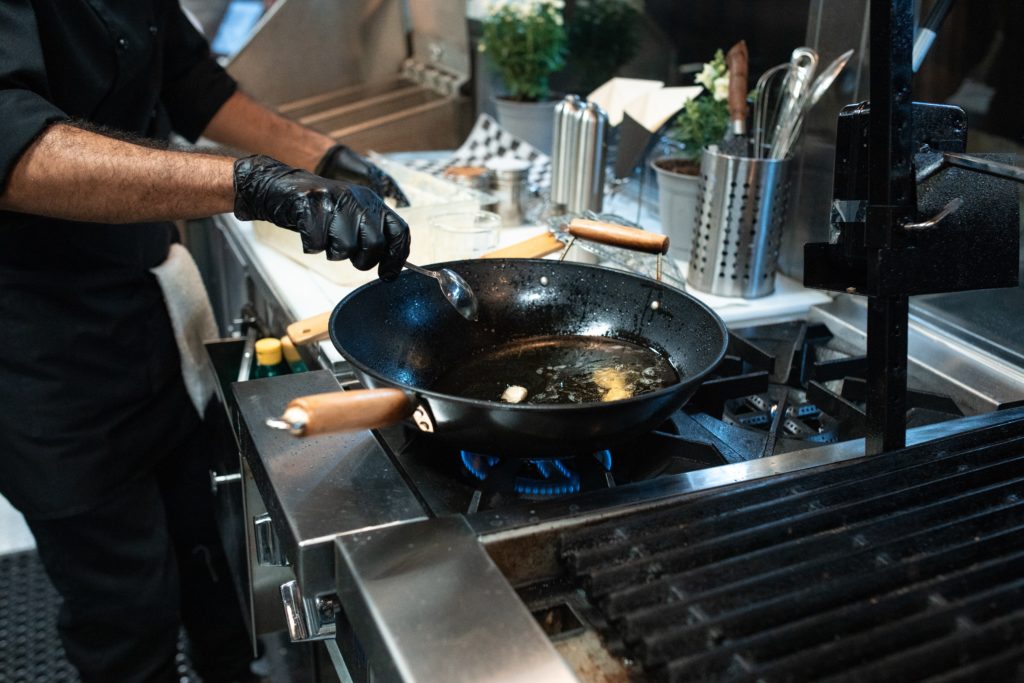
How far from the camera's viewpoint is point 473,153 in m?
2.27

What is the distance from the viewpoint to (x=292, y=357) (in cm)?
152

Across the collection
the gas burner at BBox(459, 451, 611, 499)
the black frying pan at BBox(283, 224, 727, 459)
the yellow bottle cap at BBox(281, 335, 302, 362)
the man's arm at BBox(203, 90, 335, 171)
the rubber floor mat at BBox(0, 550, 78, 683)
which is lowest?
the rubber floor mat at BBox(0, 550, 78, 683)

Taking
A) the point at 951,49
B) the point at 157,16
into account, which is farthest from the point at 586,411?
the point at 157,16

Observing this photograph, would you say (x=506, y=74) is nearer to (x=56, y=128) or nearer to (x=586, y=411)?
(x=56, y=128)

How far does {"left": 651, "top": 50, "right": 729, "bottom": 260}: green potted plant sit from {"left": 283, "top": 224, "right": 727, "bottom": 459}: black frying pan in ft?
1.86

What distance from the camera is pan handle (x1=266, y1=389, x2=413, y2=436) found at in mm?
718

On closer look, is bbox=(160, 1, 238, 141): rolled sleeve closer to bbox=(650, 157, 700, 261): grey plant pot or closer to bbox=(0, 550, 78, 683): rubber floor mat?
bbox=(650, 157, 700, 261): grey plant pot

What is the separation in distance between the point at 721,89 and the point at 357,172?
0.75 m

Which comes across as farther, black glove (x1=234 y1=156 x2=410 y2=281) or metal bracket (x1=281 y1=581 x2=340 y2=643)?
black glove (x1=234 y1=156 x2=410 y2=281)

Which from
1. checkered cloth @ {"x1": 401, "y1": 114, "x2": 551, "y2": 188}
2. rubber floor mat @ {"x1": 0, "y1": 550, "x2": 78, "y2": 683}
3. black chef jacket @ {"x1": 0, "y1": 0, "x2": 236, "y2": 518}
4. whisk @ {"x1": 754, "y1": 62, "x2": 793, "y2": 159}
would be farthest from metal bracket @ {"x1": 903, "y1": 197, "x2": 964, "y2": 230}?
rubber floor mat @ {"x1": 0, "y1": 550, "x2": 78, "y2": 683}

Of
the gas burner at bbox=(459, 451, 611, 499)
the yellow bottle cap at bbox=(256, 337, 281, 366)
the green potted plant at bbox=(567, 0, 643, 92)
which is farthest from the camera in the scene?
the green potted plant at bbox=(567, 0, 643, 92)

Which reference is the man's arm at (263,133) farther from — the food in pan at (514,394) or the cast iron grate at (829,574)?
the cast iron grate at (829,574)

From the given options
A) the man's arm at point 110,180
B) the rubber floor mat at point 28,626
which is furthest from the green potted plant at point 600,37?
the rubber floor mat at point 28,626

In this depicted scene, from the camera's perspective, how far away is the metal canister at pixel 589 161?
1740mm
